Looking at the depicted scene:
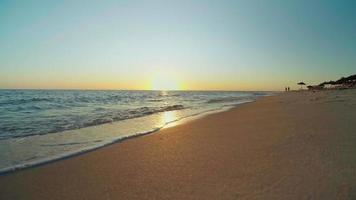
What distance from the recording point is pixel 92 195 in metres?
3.70

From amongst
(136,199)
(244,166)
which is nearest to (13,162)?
(136,199)

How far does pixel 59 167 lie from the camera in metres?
5.24

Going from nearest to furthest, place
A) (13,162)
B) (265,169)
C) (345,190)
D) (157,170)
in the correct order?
(345,190), (265,169), (157,170), (13,162)

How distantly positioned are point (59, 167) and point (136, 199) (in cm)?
234

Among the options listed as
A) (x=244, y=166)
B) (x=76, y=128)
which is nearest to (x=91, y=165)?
(x=244, y=166)

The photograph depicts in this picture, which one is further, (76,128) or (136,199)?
(76,128)

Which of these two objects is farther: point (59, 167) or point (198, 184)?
point (59, 167)

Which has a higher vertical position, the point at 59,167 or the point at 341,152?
the point at 341,152

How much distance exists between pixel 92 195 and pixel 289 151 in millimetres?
3419

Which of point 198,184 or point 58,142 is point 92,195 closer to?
point 198,184

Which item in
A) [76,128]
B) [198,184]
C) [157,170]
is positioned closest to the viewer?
[198,184]

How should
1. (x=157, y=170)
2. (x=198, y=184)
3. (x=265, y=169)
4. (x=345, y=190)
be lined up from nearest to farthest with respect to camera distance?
1. (x=345, y=190)
2. (x=198, y=184)
3. (x=265, y=169)
4. (x=157, y=170)

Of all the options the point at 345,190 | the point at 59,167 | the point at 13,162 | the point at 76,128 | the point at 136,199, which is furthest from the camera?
the point at 76,128

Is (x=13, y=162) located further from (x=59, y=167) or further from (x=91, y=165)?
(x=91, y=165)
